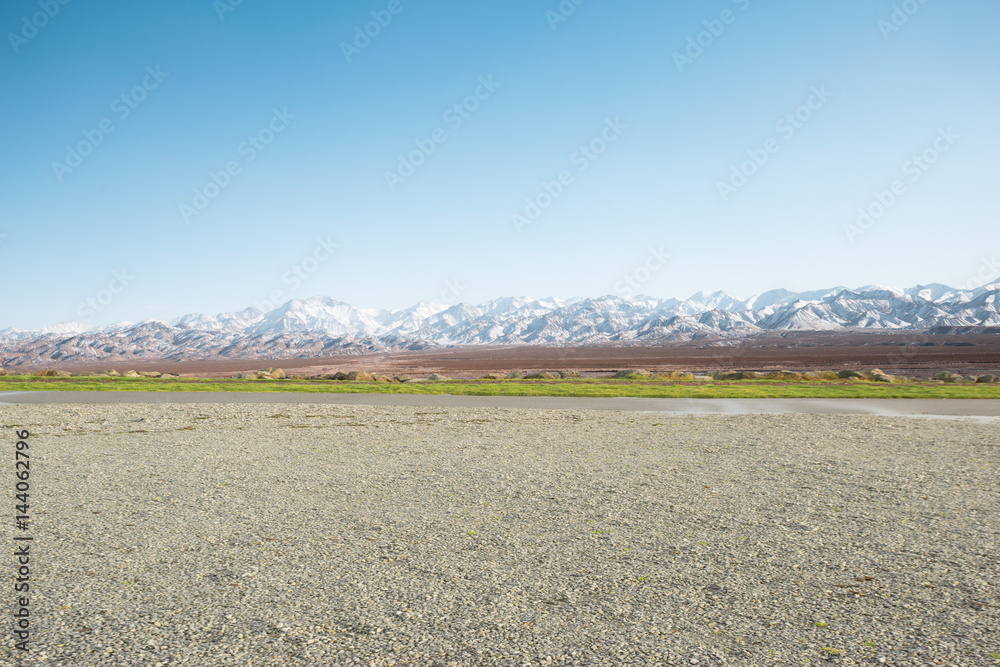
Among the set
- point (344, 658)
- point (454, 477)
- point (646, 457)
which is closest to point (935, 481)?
point (646, 457)

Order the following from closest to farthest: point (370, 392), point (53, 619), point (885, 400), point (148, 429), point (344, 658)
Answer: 1. point (344, 658)
2. point (53, 619)
3. point (148, 429)
4. point (885, 400)
5. point (370, 392)

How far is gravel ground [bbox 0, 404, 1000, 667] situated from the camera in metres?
5.01

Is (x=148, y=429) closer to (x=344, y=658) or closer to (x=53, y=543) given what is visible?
(x=53, y=543)

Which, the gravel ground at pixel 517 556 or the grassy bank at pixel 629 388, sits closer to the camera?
the gravel ground at pixel 517 556

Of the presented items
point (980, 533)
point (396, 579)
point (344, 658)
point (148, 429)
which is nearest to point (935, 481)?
point (980, 533)

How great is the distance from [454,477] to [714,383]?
1160 inches

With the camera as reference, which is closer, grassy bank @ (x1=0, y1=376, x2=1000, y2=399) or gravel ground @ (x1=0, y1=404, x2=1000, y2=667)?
gravel ground @ (x1=0, y1=404, x2=1000, y2=667)

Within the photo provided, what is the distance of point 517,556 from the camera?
7.04 m

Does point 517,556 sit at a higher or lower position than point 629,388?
lower

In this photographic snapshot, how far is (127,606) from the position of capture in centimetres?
573

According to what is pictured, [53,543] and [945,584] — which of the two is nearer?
[945,584]

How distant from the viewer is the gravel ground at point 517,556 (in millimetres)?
5008

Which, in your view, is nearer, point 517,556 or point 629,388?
point 517,556


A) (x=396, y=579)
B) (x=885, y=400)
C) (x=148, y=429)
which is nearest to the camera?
(x=396, y=579)
